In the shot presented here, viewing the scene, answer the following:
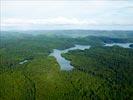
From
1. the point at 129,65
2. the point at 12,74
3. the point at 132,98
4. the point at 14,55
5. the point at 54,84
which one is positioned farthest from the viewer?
the point at 14,55

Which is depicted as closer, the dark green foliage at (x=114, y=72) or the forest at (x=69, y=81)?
the forest at (x=69, y=81)

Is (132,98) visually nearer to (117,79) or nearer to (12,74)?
(117,79)

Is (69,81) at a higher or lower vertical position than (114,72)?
lower

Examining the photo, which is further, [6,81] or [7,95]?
[6,81]

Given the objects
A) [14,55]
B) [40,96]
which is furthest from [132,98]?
[14,55]

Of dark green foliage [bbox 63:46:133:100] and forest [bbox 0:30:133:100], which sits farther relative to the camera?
dark green foliage [bbox 63:46:133:100]

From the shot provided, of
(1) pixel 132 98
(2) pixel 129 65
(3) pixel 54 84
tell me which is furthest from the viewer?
(2) pixel 129 65

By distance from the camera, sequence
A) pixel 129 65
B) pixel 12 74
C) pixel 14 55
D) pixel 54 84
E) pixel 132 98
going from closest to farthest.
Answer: pixel 132 98 < pixel 54 84 < pixel 12 74 < pixel 129 65 < pixel 14 55

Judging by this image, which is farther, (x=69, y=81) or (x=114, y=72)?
(x=114, y=72)

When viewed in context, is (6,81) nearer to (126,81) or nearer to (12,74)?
(12,74)
